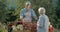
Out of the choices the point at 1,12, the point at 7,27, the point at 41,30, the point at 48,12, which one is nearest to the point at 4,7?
the point at 1,12

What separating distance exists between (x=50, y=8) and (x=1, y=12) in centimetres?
238

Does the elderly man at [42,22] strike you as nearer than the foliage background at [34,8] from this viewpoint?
Yes

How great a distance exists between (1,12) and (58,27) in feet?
9.39

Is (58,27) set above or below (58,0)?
below

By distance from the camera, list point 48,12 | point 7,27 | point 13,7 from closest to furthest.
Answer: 1. point 7,27
2. point 48,12
3. point 13,7

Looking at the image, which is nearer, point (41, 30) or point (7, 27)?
point (41, 30)

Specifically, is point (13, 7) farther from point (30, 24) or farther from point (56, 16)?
point (30, 24)

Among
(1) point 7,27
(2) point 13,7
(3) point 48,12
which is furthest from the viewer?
(2) point 13,7

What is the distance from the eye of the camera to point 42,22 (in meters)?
8.28

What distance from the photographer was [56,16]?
14367 mm

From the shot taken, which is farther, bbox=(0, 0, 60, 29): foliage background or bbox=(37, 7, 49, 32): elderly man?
bbox=(0, 0, 60, 29): foliage background

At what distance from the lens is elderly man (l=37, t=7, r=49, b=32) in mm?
8266

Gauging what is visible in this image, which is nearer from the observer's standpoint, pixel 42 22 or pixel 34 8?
pixel 42 22

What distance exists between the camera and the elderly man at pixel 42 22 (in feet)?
27.1
